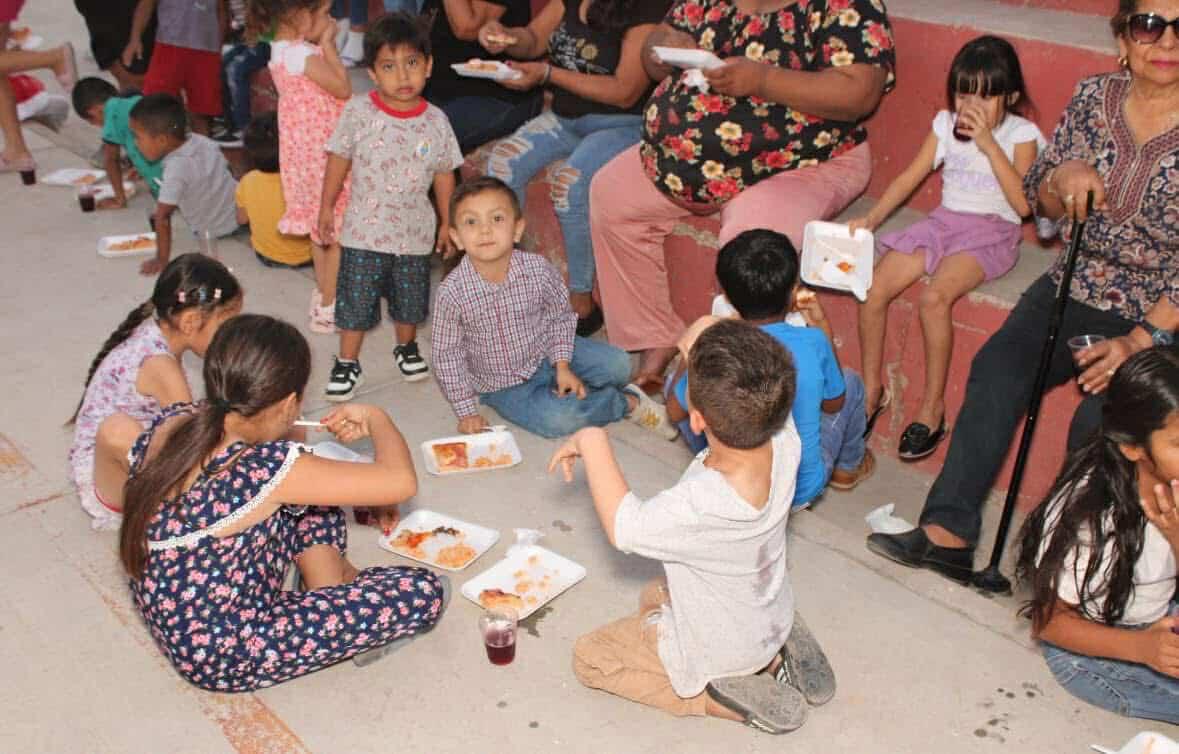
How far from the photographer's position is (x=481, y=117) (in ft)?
20.1

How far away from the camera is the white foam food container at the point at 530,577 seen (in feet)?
12.6

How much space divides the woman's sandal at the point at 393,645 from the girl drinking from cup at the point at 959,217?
6.33 ft

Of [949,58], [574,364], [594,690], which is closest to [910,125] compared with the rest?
[949,58]

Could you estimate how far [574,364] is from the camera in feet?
16.7

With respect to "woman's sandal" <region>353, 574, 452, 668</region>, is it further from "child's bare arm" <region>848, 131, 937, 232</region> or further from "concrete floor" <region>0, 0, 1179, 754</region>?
"child's bare arm" <region>848, 131, 937, 232</region>

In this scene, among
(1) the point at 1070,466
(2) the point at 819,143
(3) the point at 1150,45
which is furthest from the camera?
(2) the point at 819,143

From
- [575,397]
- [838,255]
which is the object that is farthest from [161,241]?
[838,255]

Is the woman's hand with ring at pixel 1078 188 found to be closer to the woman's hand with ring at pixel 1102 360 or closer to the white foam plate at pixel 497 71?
the woman's hand with ring at pixel 1102 360

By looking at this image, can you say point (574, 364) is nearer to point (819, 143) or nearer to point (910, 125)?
point (819, 143)

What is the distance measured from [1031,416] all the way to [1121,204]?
776 millimetres

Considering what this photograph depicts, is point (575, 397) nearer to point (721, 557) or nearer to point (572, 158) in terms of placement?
point (572, 158)

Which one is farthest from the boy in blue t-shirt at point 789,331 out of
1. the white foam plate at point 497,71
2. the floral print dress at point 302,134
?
the floral print dress at point 302,134

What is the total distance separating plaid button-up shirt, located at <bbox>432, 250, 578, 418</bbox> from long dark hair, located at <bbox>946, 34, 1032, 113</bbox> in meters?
1.77

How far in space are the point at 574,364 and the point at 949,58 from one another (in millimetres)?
2009
